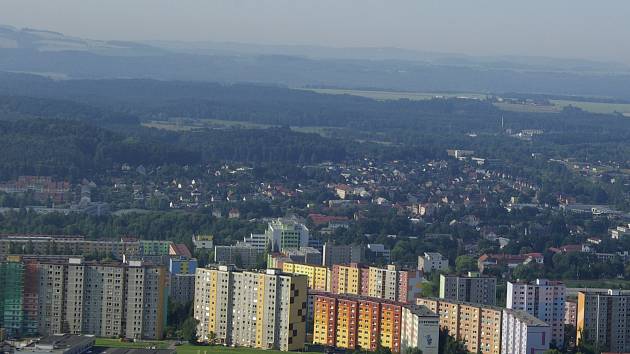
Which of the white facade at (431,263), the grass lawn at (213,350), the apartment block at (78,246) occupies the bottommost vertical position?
the white facade at (431,263)

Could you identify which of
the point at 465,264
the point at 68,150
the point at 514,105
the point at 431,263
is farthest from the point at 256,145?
the point at 514,105

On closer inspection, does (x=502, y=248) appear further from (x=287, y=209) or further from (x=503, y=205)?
(x=503, y=205)

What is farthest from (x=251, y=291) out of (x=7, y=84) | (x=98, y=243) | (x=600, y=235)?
(x=7, y=84)

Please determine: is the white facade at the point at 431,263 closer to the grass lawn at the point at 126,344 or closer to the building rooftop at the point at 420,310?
the building rooftop at the point at 420,310

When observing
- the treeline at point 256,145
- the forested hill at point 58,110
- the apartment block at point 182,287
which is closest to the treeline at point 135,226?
the apartment block at point 182,287

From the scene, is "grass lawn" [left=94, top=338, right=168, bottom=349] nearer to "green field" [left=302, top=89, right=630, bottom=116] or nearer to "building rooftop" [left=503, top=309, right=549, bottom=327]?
"building rooftop" [left=503, top=309, right=549, bottom=327]
